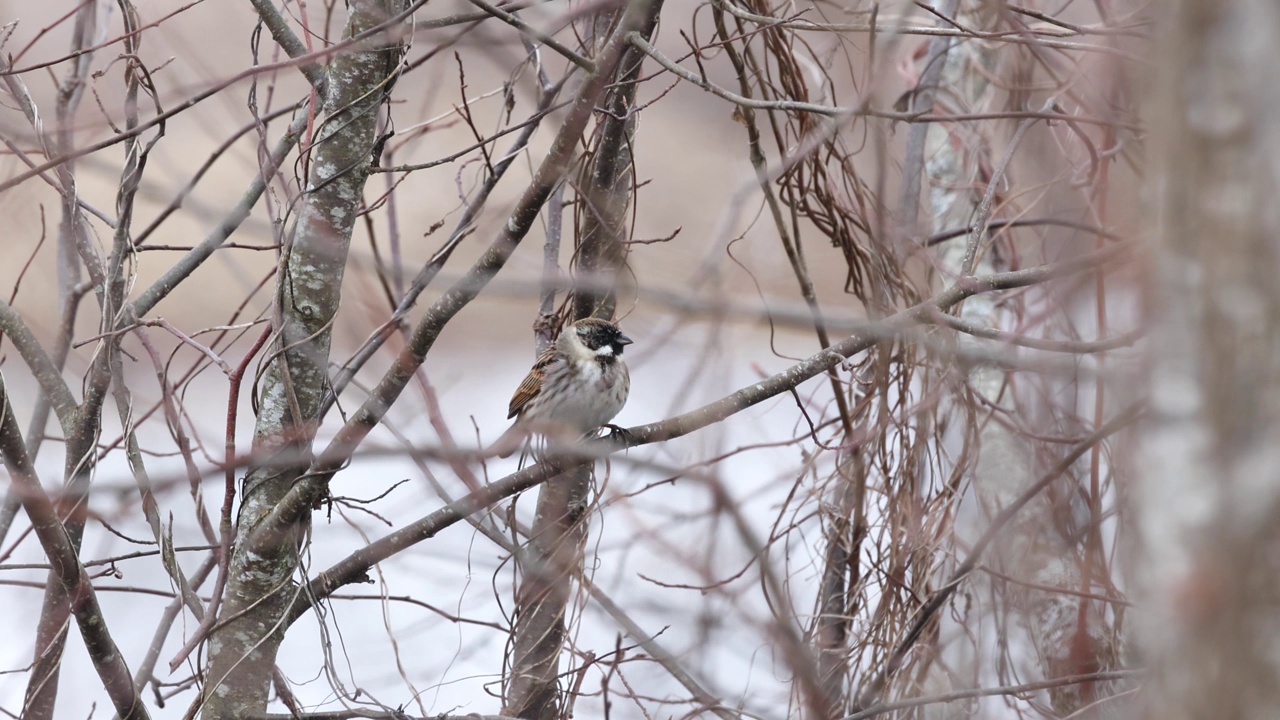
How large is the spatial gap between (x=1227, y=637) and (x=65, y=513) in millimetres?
2767

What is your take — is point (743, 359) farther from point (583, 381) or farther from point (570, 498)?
point (583, 381)

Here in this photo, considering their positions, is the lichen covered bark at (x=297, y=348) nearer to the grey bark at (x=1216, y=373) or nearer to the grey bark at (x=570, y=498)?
the grey bark at (x=570, y=498)

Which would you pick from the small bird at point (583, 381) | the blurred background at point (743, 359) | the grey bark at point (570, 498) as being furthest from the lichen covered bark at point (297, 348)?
the small bird at point (583, 381)

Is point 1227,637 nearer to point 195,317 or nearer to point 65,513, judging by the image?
point 65,513

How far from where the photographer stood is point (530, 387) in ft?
14.9

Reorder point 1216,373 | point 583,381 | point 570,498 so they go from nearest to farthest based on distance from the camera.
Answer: point 1216,373
point 570,498
point 583,381

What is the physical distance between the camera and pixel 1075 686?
3.39 metres

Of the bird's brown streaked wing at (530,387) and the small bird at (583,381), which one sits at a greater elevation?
the bird's brown streaked wing at (530,387)

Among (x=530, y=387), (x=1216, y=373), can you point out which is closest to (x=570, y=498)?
(x=530, y=387)

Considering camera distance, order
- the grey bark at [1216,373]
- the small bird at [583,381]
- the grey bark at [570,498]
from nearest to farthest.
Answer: the grey bark at [1216,373], the grey bark at [570,498], the small bird at [583,381]

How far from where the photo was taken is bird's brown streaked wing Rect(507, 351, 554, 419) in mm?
4348

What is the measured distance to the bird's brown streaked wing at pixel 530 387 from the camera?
4348 mm

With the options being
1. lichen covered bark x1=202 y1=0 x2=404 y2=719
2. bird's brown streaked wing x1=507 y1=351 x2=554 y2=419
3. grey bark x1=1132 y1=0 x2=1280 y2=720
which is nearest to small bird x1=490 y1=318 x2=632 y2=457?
bird's brown streaked wing x1=507 y1=351 x2=554 y2=419

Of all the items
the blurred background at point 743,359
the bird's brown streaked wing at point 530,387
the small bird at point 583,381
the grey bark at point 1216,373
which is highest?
the bird's brown streaked wing at point 530,387
